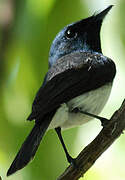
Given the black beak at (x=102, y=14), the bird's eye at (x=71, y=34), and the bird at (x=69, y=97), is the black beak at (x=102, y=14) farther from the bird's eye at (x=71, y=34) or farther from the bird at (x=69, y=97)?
the bird's eye at (x=71, y=34)

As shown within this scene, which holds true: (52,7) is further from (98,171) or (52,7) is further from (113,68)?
(98,171)

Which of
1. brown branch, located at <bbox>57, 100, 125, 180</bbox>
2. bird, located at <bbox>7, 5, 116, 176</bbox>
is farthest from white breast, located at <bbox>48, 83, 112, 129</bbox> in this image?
brown branch, located at <bbox>57, 100, 125, 180</bbox>

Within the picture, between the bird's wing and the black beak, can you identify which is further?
the black beak

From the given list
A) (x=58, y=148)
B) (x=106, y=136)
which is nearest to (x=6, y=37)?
(x=58, y=148)

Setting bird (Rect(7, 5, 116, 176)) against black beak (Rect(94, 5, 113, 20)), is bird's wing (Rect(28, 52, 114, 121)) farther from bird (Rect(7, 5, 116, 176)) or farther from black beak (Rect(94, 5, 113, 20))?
black beak (Rect(94, 5, 113, 20))

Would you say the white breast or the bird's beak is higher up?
the bird's beak

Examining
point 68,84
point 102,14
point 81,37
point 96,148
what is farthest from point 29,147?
point 102,14
